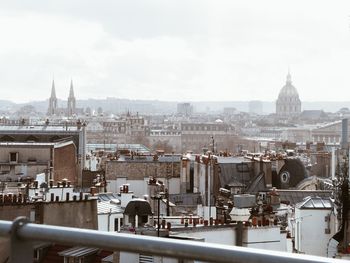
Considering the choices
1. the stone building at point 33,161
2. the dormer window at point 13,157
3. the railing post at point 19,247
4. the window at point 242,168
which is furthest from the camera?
the window at point 242,168

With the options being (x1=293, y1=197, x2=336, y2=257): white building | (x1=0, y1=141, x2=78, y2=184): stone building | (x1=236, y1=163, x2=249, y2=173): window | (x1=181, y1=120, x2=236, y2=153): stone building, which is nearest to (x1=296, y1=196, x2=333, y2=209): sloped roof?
(x1=293, y1=197, x2=336, y2=257): white building

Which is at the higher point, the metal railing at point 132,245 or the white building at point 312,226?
the metal railing at point 132,245

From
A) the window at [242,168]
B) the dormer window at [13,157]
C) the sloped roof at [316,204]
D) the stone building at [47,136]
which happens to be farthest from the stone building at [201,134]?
the sloped roof at [316,204]

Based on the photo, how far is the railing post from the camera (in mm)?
2348

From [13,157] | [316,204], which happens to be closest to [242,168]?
[13,157]

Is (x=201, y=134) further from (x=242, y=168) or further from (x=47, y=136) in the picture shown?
(x=242, y=168)

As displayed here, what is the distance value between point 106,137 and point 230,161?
91243mm

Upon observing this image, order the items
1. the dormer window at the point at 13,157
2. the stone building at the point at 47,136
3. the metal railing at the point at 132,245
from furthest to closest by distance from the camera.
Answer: the stone building at the point at 47,136 → the dormer window at the point at 13,157 → the metal railing at the point at 132,245

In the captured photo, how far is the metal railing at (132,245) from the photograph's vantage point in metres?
2.07

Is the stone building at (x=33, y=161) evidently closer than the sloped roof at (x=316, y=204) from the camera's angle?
No

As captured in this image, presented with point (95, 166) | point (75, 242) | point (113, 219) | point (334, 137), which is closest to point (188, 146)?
point (334, 137)

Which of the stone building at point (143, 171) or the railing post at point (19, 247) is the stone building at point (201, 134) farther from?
the railing post at point (19, 247)

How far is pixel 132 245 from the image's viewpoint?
2275mm

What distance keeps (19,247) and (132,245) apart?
33cm
